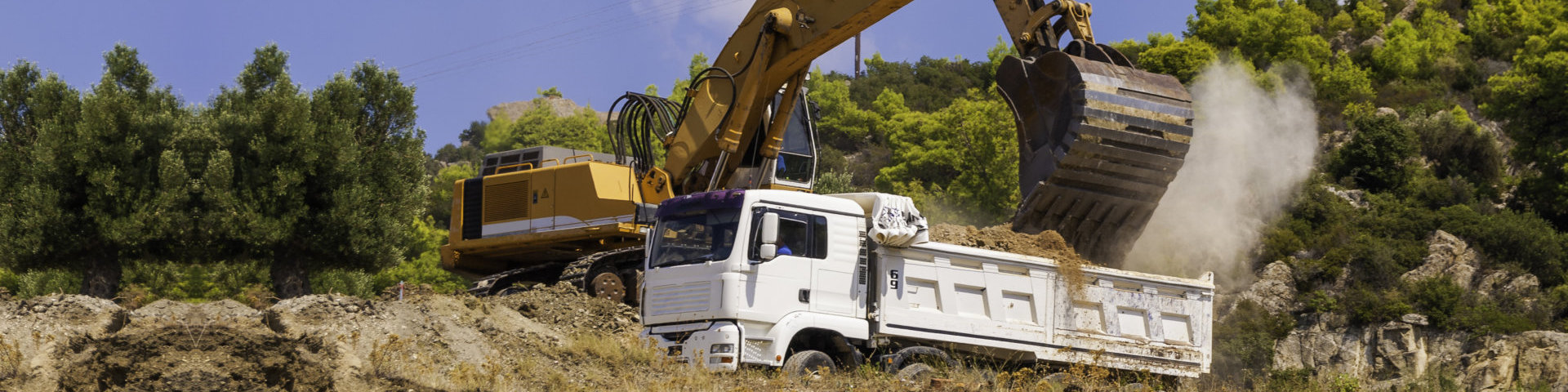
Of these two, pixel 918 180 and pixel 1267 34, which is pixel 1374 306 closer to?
pixel 918 180

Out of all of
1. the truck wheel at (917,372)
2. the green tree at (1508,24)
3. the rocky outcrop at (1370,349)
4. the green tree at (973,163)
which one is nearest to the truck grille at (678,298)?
the truck wheel at (917,372)

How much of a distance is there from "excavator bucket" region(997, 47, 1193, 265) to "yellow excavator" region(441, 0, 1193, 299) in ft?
0.07

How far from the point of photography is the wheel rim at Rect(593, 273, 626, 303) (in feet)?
64.3

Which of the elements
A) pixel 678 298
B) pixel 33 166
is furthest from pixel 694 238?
pixel 33 166

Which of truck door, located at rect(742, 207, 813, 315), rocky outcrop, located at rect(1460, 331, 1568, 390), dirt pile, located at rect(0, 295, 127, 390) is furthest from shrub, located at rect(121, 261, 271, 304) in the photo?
rocky outcrop, located at rect(1460, 331, 1568, 390)

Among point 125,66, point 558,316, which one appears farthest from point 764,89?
point 125,66

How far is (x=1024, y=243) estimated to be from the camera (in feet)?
49.3

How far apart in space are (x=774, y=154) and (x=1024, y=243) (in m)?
5.78

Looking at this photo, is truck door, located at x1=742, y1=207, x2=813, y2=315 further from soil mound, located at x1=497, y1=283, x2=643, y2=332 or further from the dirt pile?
the dirt pile

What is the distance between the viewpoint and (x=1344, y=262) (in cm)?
3294

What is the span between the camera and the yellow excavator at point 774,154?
54.5 ft

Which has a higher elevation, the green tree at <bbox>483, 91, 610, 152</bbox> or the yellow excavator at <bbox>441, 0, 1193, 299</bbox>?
the green tree at <bbox>483, 91, 610, 152</bbox>

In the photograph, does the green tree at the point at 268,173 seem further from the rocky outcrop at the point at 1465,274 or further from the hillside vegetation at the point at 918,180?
the rocky outcrop at the point at 1465,274

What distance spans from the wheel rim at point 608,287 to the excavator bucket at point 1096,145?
6.40 meters
